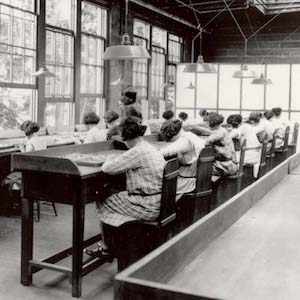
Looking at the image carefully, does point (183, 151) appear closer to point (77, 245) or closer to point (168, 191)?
point (168, 191)

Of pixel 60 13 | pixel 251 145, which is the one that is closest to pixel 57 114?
pixel 60 13

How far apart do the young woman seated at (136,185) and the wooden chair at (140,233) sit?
2.1 inches

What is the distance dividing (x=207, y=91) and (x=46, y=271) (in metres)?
9.64

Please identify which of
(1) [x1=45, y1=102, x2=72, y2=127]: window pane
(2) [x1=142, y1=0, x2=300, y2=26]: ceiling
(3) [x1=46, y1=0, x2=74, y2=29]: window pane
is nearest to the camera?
(3) [x1=46, y1=0, x2=74, y2=29]: window pane

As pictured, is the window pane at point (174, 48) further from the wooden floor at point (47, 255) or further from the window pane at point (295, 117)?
the wooden floor at point (47, 255)

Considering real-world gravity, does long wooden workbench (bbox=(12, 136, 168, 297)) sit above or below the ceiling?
below

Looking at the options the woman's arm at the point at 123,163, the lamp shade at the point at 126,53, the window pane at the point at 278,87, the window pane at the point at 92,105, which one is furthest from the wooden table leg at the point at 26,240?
the window pane at the point at 278,87

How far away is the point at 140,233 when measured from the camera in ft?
10.7

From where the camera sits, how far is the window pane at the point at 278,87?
12.0m

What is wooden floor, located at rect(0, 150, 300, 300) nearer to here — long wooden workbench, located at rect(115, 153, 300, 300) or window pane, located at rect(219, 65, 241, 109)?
long wooden workbench, located at rect(115, 153, 300, 300)

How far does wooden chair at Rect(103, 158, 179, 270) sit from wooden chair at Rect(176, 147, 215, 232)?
72cm

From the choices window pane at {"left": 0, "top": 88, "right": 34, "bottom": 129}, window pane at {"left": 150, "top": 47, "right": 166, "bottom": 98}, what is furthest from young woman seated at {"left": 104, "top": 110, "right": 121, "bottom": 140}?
window pane at {"left": 150, "top": 47, "right": 166, "bottom": 98}

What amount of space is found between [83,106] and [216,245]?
763cm

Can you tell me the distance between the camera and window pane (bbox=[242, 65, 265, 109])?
12219 mm
